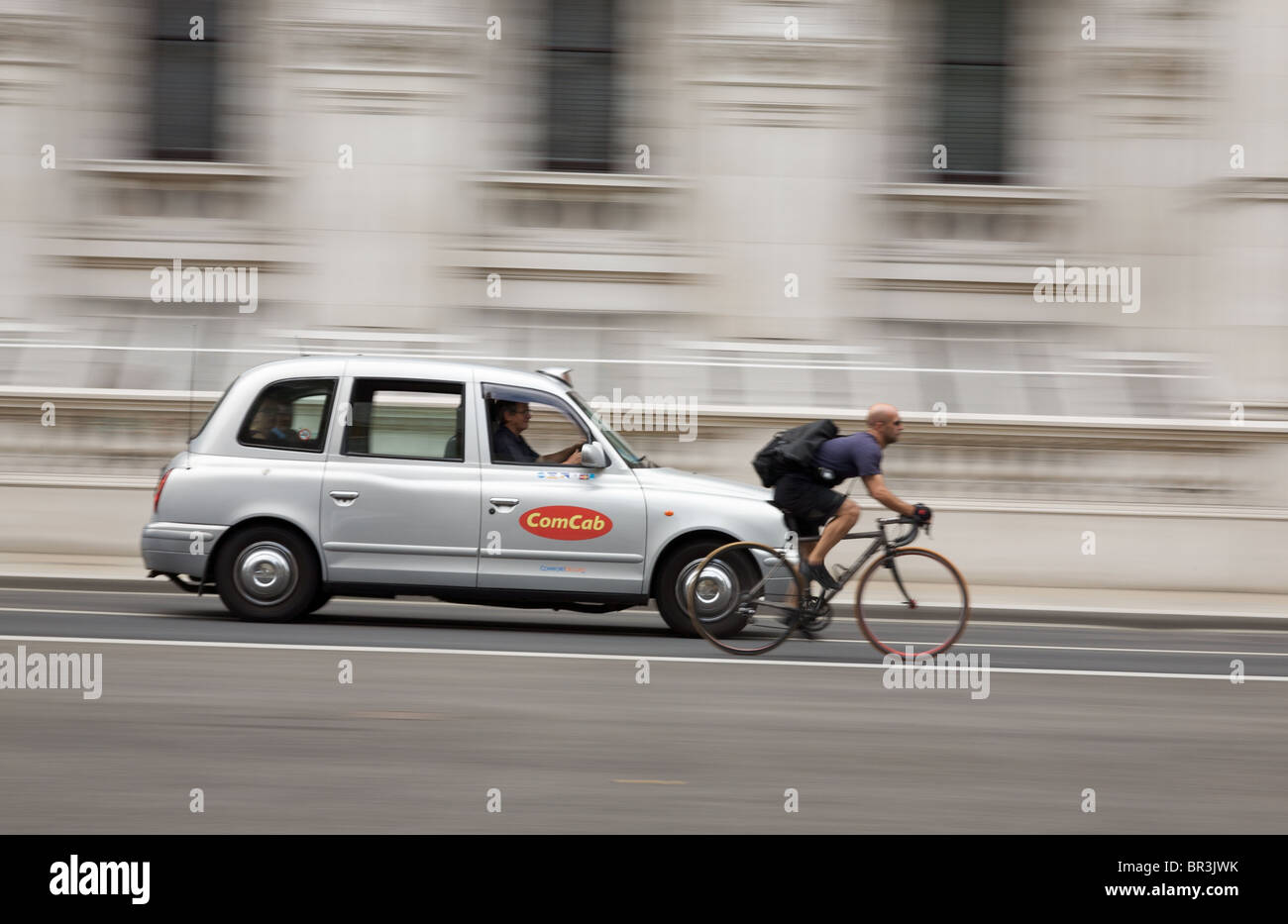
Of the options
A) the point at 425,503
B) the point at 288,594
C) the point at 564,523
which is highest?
the point at 425,503

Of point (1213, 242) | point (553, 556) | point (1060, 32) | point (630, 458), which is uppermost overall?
point (1060, 32)

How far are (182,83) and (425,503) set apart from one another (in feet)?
32.5

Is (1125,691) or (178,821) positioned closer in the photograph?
(178,821)

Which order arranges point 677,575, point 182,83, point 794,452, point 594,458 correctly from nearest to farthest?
point 794,452
point 677,575
point 594,458
point 182,83

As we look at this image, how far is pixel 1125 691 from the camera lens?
27.6ft

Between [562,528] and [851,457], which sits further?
[562,528]

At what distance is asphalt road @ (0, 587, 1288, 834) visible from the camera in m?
5.16

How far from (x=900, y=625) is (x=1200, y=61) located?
9.87 meters

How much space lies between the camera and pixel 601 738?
6.51m

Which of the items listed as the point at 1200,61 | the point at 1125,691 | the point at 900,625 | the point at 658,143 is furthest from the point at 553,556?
the point at 1200,61

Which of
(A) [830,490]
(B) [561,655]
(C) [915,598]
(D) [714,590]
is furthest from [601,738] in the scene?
(A) [830,490]

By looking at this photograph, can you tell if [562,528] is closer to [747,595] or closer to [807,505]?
[747,595]

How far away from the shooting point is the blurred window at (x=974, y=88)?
17.8 meters

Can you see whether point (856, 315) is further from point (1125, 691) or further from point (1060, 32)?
point (1125, 691)
